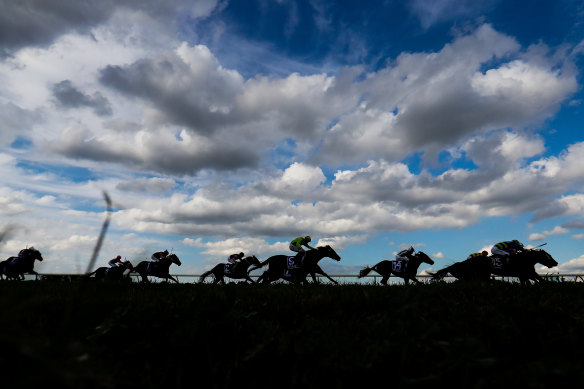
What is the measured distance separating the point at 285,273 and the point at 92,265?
59.8 feet

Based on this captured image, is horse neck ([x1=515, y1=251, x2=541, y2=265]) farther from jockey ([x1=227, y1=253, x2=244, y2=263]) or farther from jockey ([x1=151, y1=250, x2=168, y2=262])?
jockey ([x1=151, y1=250, x2=168, y2=262])

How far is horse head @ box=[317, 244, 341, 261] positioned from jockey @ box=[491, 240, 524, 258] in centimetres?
698

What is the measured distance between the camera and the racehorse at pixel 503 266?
50.9ft

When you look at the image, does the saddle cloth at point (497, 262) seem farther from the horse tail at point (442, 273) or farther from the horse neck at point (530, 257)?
the horse tail at point (442, 273)

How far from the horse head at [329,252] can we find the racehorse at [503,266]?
14.2 feet

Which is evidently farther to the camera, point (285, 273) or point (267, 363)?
point (285, 273)

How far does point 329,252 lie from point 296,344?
1445cm

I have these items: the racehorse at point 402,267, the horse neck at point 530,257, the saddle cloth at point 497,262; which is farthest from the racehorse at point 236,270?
the horse neck at point 530,257

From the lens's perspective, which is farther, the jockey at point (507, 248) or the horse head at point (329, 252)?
the horse head at point (329, 252)

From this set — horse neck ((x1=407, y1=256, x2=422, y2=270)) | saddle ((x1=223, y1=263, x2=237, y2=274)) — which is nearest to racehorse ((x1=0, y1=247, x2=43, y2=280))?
saddle ((x1=223, y1=263, x2=237, y2=274))

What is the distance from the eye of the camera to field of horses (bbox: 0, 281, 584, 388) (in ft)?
6.41

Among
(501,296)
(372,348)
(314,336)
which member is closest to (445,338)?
(372,348)

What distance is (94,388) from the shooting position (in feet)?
7.43

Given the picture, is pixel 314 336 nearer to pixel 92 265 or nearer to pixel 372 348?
pixel 372 348
